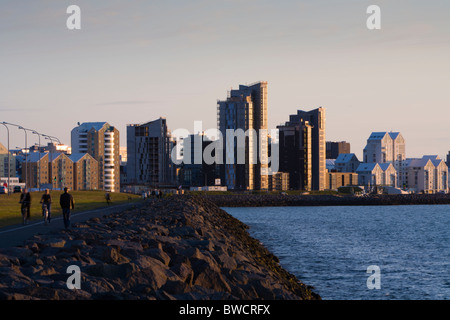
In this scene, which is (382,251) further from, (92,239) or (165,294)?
(165,294)

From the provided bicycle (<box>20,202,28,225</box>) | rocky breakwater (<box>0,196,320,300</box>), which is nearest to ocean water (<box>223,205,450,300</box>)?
rocky breakwater (<box>0,196,320,300</box>)

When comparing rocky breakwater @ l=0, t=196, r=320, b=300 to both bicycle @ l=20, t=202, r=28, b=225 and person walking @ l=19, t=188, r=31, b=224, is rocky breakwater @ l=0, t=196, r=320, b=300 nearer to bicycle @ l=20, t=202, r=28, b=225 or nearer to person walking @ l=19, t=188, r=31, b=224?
person walking @ l=19, t=188, r=31, b=224

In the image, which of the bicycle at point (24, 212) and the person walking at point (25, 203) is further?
the bicycle at point (24, 212)

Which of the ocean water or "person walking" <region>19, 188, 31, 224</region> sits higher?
"person walking" <region>19, 188, 31, 224</region>

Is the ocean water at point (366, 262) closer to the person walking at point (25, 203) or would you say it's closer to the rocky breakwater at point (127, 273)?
the rocky breakwater at point (127, 273)

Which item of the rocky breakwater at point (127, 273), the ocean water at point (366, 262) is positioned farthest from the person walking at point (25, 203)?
the ocean water at point (366, 262)

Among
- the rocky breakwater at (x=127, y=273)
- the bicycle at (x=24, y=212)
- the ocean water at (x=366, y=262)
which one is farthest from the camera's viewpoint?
the bicycle at (x=24, y=212)

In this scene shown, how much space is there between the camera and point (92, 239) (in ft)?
68.5

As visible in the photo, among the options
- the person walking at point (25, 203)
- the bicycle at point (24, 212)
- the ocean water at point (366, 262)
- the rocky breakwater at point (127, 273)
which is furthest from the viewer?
the bicycle at point (24, 212)

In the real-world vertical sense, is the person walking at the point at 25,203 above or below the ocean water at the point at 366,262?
above

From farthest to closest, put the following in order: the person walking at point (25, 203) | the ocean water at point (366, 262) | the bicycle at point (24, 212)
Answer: the bicycle at point (24, 212) → the person walking at point (25, 203) → the ocean water at point (366, 262)

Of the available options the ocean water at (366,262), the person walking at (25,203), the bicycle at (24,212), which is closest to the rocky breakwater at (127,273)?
the ocean water at (366,262)

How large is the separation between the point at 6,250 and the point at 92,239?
387 centimetres

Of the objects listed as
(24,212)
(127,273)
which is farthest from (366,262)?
(127,273)
